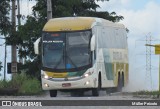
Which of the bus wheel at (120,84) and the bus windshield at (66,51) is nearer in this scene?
the bus windshield at (66,51)

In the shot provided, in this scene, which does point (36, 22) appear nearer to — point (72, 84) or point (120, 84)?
point (120, 84)

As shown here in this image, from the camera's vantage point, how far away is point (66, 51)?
3169 cm

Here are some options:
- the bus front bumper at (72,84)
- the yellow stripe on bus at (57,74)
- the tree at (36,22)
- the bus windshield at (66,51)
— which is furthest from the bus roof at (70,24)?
the tree at (36,22)

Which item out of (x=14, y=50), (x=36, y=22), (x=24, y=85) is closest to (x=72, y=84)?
(x=24, y=85)

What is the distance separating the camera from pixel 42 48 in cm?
3206

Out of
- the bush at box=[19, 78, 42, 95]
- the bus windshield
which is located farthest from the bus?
the bush at box=[19, 78, 42, 95]

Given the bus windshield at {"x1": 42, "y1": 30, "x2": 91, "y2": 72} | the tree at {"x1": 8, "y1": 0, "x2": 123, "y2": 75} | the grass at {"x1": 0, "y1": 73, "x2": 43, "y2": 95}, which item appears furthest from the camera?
the tree at {"x1": 8, "y1": 0, "x2": 123, "y2": 75}

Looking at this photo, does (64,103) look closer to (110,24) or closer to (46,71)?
(46,71)

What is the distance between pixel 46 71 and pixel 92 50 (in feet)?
8.74

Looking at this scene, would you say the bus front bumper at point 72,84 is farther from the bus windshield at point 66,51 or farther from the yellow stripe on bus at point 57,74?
the bus windshield at point 66,51

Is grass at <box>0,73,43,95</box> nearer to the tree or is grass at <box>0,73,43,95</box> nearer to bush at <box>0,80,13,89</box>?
bush at <box>0,80,13,89</box>

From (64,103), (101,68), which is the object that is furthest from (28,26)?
(64,103)

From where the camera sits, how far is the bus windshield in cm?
3150

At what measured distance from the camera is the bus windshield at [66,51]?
31500 millimetres
